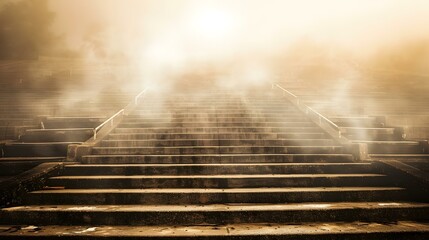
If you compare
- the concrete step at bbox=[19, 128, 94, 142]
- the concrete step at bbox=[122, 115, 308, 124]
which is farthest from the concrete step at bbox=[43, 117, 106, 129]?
the concrete step at bbox=[122, 115, 308, 124]

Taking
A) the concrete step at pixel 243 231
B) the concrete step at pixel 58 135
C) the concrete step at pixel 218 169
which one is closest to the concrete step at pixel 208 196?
the concrete step at pixel 243 231

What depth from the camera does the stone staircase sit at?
3547 mm

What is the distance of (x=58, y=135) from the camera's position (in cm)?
687

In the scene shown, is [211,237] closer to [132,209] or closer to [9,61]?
[132,209]

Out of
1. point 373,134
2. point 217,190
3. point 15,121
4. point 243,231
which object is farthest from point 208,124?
point 15,121

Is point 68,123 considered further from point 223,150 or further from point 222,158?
point 222,158

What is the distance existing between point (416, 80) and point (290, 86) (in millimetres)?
8644

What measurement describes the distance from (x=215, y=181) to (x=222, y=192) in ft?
1.40

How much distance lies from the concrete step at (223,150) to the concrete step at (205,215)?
212 cm

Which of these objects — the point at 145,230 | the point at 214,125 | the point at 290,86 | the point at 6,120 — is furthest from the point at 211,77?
the point at 145,230

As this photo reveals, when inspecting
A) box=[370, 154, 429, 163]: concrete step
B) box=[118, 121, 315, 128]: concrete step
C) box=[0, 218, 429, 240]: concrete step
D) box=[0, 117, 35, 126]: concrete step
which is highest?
box=[0, 117, 35, 126]: concrete step

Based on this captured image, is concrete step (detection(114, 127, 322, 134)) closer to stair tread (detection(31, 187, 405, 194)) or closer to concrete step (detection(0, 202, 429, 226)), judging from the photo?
stair tread (detection(31, 187, 405, 194))

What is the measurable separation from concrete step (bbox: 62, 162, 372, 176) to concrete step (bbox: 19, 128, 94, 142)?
1897 mm

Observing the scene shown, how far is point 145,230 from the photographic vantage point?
11.6 ft
